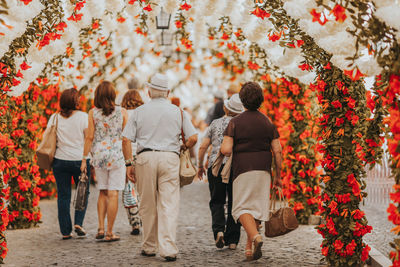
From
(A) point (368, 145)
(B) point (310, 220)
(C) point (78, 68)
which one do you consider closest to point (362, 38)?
(A) point (368, 145)

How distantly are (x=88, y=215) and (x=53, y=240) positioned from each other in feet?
8.43

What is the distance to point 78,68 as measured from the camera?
460 inches

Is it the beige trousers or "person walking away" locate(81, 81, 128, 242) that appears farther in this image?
"person walking away" locate(81, 81, 128, 242)

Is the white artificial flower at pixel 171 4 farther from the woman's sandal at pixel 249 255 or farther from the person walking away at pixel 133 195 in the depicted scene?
the woman's sandal at pixel 249 255

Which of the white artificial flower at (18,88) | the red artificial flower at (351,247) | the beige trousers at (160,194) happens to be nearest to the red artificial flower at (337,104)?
the red artificial flower at (351,247)

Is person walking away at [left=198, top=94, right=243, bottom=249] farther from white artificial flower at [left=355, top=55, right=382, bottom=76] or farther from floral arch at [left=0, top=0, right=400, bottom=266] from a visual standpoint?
white artificial flower at [left=355, top=55, right=382, bottom=76]

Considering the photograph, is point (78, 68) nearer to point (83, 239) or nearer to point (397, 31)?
point (83, 239)

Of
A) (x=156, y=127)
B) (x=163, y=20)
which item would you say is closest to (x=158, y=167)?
(x=156, y=127)

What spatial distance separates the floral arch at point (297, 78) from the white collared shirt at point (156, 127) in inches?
51.4

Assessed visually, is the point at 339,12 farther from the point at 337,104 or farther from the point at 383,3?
the point at 337,104

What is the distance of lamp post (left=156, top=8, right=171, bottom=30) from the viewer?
445 inches

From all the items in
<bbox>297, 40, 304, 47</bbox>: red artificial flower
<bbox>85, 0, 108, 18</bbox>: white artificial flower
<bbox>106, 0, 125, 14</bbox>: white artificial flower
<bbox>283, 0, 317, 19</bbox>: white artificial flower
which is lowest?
<bbox>297, 40, 304, 47</bbox>: red artificial flower

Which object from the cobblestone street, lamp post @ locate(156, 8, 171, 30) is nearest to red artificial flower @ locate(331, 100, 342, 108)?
the cobblestone street

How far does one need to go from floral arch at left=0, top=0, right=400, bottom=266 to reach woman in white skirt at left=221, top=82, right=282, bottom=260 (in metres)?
0.56
